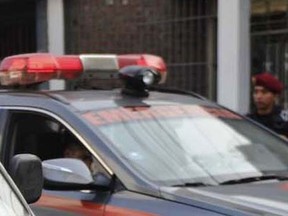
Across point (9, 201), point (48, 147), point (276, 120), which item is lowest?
point (276, 120)

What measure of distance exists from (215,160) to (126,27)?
782cm

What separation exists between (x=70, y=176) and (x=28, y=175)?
1.80ft

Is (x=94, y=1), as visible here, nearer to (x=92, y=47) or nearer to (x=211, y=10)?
(x=92, y=47)

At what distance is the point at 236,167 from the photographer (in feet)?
15.7

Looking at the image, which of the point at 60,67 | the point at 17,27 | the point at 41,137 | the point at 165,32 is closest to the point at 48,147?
the point at 41,137

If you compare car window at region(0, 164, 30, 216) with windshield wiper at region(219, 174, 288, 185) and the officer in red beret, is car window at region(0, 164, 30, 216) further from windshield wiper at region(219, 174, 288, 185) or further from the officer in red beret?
the officer in red beret

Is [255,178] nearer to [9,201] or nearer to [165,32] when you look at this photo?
[9,201]

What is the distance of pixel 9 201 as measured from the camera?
11.6ft

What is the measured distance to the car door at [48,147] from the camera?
4.52 m

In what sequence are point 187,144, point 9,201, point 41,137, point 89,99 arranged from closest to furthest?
point 9,201 < point 187,144 < point 89,99 < point 41,137

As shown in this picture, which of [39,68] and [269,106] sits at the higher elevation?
[39,68]

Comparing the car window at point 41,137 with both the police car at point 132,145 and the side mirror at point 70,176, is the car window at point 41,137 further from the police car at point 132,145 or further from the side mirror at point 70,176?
the side mirror at point 70,176

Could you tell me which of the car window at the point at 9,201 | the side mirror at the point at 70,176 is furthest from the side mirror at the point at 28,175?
the side mirror at the point at 70,176

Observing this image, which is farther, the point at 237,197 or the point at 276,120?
the point at 276,120
